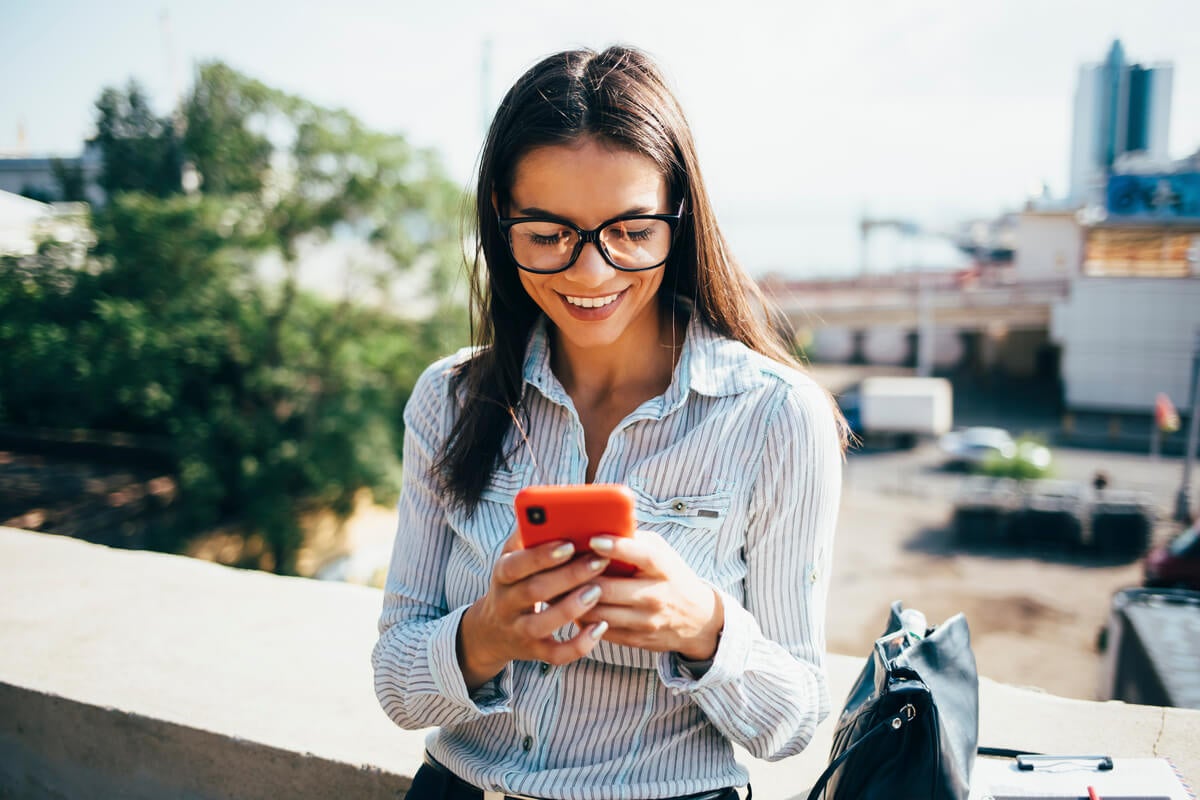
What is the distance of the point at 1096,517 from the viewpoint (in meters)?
14.8

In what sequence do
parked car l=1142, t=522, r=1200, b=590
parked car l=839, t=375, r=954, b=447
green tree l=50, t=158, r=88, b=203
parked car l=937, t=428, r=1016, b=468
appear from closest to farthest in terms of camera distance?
green tree l=50, t=158, r=88, b=203 → parked car l=1142, t=522, r=1200, b=590 → parked car l=937, t=428, r=1016, b=468 → parked car l=839, t=375, r=954, b=447

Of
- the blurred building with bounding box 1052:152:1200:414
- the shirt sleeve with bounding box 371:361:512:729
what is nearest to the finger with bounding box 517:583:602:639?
the shirt sleeve with bounding box 371:361:512:729

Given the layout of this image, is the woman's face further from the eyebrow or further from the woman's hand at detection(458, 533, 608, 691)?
the woman's hand at detection(458, 533, 608, 691)

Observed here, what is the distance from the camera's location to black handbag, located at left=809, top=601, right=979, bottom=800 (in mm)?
1082

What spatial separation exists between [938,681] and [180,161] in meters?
16.6

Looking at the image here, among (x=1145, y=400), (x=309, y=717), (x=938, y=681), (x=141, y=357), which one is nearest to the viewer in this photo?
(x=938, y=681)

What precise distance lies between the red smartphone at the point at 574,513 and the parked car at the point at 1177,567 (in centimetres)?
1008

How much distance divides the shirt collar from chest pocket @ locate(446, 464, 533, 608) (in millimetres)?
169

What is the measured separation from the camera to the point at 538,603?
1.04 metres

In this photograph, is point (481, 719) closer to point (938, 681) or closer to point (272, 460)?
point (938, 681)

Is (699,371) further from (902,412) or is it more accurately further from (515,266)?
(902,412)

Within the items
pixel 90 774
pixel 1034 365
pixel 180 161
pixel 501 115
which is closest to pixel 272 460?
pixel 180 161

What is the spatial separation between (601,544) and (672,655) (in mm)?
337

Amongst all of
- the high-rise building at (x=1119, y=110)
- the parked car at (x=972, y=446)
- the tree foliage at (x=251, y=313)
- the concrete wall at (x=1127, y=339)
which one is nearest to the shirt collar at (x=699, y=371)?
the tree foliage at (x=251, y=313)
